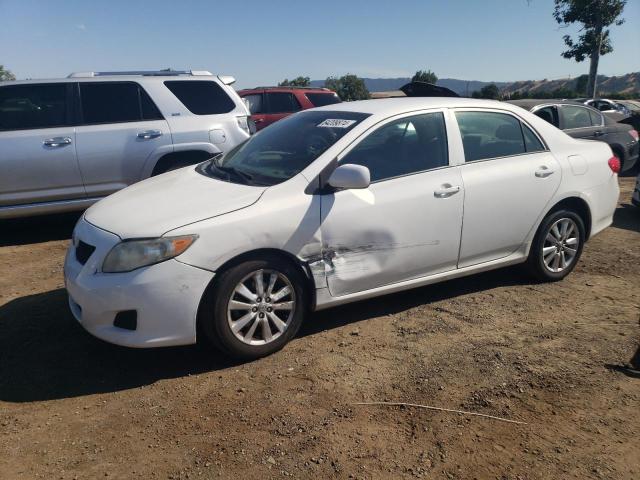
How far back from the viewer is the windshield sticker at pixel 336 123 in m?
4.08

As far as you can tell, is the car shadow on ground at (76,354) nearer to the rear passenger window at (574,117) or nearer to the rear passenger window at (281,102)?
the rear passenger window at (574,117)

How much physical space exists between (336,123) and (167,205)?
55.5 inches

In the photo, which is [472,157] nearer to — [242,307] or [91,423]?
[242,307]

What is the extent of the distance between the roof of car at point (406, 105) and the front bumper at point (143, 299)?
6.09 ft

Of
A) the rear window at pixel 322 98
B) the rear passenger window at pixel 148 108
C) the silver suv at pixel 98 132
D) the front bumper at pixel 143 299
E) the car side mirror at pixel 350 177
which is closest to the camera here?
the front bumper at pixel 143 299

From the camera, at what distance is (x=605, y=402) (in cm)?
315

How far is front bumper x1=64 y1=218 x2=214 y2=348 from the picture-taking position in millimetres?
3240

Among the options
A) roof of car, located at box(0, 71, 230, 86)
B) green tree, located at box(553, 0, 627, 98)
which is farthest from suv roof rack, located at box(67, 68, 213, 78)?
green tree, located at box(553, 0, 627, 98)

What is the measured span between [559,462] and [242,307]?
1935 millimetres

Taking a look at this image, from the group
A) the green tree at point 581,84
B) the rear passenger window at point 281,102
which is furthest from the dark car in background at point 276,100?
the green tree at point 581,84

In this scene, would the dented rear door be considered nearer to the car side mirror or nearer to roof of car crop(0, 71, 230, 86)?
the car side mirror

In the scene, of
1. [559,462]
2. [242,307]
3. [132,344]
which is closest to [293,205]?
[242,307]

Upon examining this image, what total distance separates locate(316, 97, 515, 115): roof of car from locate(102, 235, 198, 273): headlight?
1.80 metres

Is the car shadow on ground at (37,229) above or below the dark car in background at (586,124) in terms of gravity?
below
